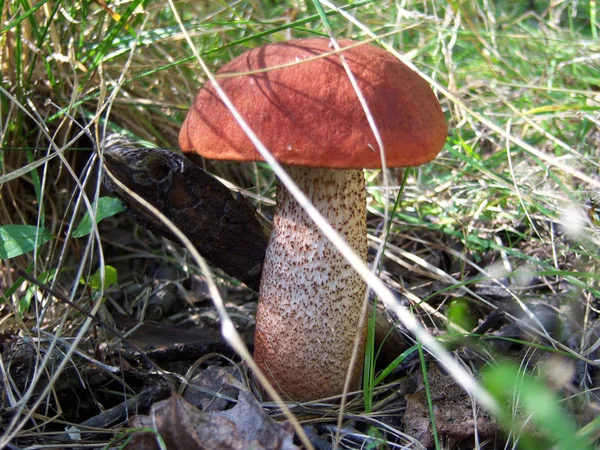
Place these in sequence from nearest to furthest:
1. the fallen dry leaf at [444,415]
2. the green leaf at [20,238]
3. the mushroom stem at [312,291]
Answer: the fallen dry leaf at [444,415] < the mushroom stem at [312,291] < the green leaf at [20,238]

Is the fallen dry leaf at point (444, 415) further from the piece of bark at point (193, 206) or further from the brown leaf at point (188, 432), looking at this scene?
the piece of bark at point (193, 206)

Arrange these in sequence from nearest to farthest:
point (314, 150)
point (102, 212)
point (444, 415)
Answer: point (314, 150) < point (444, 415) < point (102, 212)

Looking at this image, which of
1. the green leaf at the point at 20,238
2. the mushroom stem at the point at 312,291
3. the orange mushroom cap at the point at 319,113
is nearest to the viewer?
the orange mushroom cap at the point at 319,113

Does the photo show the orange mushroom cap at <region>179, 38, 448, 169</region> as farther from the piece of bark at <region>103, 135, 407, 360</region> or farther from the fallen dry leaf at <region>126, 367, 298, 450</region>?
the fallen dry leaf at <region>126, 367, 298, 450</region>

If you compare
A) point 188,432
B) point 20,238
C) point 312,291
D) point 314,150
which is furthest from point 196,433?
A: point 20,238

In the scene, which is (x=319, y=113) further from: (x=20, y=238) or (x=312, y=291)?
(x=20, y=238)

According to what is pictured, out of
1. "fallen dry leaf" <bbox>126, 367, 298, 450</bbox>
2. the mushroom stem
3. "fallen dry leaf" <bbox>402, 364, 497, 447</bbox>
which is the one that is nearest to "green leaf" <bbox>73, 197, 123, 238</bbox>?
the mushroom stem

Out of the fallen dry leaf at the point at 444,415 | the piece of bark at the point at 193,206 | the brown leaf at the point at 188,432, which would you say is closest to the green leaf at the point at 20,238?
the piece of bark at the point at 193,206

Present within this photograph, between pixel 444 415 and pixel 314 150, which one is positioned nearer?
pixel 314 150
